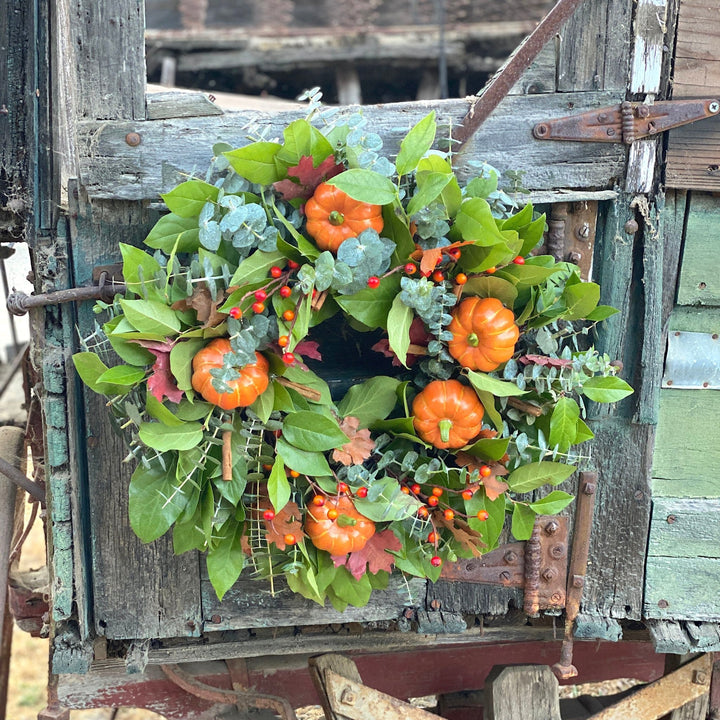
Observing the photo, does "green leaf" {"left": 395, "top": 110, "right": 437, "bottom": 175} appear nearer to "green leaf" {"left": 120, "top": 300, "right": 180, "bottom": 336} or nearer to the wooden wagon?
the wooden wagon

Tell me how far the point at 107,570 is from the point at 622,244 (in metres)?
1.52

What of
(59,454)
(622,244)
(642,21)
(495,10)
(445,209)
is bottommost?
(59,454)

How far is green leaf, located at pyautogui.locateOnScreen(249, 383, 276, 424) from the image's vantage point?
1.49 metres

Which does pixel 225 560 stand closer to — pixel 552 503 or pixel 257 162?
pixel 552 503

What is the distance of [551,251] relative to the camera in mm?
1795

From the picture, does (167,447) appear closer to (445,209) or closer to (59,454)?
(59,454)

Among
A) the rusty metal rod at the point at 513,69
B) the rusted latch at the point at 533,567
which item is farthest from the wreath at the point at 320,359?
the rusted latch at the point at 533,567

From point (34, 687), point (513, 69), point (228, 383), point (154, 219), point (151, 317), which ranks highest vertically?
point (513, 69)

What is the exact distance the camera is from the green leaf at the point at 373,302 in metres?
1.49

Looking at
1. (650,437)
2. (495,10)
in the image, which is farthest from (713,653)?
(495,10)

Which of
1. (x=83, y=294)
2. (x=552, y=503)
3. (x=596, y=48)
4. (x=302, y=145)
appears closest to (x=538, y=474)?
(x=552, y=503)

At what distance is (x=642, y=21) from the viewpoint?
67.9 inches

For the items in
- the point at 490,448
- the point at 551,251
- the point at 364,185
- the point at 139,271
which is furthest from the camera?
the point at 551,251

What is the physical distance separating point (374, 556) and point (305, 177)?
82 cm
